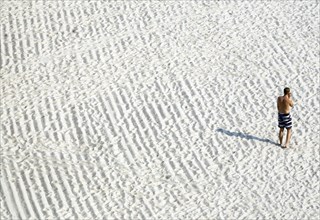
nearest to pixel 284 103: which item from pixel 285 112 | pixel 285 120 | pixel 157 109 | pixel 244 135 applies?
pixel 285 112

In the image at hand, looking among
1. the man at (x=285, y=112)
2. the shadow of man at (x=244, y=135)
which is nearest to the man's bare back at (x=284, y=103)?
the man at (x=285, y=112)

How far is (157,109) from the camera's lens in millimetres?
13102

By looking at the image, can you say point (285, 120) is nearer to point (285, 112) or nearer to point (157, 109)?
point (285, 112)

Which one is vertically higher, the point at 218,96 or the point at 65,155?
the point at 218,96

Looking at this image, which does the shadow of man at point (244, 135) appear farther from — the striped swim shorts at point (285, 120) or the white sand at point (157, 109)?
the striped swim shorts at point (285, 120)

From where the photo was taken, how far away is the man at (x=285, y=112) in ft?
39.0

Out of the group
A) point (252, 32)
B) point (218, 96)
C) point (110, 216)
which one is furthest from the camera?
point (252, 32)

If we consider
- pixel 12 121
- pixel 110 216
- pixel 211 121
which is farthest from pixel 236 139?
pixel 12 121

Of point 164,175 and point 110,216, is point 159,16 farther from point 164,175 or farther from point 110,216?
point 110,216

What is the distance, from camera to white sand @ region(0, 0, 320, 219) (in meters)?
11.2

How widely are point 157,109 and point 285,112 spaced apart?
102 inches

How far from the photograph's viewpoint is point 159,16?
15.8m

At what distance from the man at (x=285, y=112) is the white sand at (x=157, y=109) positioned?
346 millimetres

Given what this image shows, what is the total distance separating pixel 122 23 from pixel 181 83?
8.67 ft
